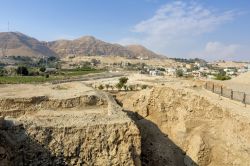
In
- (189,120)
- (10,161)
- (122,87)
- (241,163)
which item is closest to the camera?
(10,161)

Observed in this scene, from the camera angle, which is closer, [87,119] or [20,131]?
[20,131]

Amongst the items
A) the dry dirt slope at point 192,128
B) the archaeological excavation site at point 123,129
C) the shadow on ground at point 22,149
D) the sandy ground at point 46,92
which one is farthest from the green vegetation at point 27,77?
the shadow on ground at point 22,149

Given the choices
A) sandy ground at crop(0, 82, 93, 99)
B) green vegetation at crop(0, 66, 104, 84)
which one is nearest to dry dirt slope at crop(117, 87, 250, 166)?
sandy ground at crop(0, 82, 93, 99)

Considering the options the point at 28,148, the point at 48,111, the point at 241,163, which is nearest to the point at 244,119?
the point at 241,163

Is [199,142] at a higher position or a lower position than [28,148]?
lower

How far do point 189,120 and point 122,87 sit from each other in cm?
3525

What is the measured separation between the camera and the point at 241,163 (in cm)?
1761

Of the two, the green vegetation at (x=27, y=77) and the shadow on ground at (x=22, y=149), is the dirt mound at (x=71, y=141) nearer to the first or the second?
the shadow on ground at (x=22, y=149)

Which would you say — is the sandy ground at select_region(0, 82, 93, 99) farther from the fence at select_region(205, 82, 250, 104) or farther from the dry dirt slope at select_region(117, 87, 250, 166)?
the fence at select_region(205, 82, 250, 104)

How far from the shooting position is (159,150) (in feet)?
65.2

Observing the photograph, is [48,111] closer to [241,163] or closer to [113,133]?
[113,133]

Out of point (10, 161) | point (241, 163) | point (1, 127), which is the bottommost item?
point (241, 163)

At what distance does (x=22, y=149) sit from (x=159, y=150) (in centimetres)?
972

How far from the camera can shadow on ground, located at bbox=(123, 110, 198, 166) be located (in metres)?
19.1
